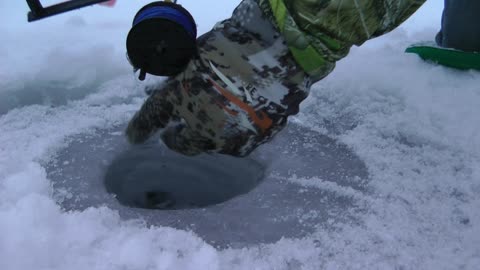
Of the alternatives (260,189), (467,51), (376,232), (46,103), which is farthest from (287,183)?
(467,51)

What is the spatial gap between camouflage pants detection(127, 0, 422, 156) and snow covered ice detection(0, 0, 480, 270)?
202mm

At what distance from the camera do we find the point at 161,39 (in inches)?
29.8

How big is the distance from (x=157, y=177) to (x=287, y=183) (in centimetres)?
37

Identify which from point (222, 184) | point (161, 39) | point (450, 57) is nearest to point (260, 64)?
point (161, 39)

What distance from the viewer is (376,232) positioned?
3.02 feet

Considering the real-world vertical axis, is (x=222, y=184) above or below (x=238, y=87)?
below

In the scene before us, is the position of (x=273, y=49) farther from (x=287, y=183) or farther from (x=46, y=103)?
(x=46, y=103)

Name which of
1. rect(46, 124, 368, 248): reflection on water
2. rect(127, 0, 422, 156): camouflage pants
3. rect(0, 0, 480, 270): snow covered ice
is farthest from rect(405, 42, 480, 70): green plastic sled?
rect(127, 0, 422, 156): camouflage pants

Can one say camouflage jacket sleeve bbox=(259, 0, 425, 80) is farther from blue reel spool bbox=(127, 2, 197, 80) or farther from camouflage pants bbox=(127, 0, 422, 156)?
blue reel spool bbox=(127, 2, 197, 80)

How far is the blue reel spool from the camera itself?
74 centimetres

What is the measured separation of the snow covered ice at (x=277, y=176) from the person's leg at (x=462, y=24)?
160 millimetres

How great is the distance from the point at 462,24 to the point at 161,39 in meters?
1.30

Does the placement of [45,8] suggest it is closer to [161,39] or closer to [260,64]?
[161,39]

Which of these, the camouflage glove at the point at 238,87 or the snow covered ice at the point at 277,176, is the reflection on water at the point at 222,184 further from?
the camouflage glove at the point at 238,87
